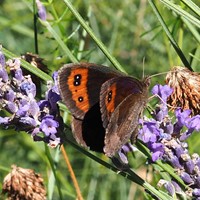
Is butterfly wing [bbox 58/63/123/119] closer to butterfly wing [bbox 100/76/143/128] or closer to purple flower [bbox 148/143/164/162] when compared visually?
butterfly wing [bbox 100/76/143/128]

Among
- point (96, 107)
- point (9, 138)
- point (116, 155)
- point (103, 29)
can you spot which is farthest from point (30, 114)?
point (103, 29)

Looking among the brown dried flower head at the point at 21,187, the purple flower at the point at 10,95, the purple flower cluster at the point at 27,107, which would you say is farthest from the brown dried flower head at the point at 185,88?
the brown dried flower head at the point at 21,187

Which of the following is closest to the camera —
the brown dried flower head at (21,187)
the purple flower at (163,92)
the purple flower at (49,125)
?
the purple flower at (49,125)

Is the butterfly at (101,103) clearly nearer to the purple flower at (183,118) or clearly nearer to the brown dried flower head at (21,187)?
the purple flower at (183,118)

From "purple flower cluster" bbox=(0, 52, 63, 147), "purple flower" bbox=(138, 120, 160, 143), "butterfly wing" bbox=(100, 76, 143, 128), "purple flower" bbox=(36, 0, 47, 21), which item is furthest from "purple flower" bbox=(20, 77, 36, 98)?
"purple flower" bbox=(36, 0, 47, 21)

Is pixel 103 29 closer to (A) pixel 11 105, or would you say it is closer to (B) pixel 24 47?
(B) pixel 24 47

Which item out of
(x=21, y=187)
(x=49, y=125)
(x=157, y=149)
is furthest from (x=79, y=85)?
(x=21, y=187)
